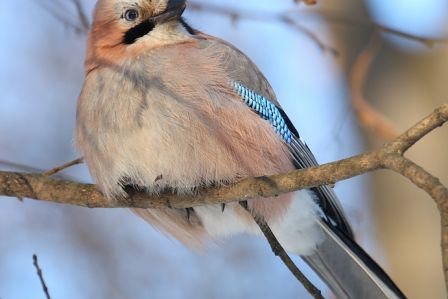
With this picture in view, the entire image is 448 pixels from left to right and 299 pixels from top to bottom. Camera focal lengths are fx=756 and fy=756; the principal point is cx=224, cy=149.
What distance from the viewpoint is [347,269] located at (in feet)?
12.7

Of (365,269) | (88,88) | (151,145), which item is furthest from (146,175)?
(365,269)

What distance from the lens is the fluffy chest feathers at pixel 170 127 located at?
132 inches

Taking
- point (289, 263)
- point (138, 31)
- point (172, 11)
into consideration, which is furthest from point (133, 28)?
point (289, 263)

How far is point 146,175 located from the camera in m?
3.38

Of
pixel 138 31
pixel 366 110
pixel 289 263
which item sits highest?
pixel 138 31

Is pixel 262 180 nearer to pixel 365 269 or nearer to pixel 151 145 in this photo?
pixel 151 145

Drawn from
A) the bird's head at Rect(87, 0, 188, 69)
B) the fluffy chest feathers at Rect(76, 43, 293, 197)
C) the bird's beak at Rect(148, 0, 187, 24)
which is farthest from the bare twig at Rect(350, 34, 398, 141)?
the bird's beak at Rect(148, 0, 187, 24)

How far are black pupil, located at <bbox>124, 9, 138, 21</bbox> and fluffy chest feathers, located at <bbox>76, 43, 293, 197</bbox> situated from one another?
25 cm

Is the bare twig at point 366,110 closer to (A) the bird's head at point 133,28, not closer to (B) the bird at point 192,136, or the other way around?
(B) the bird at point 192,136

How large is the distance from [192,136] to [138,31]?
→ 744 millimetres

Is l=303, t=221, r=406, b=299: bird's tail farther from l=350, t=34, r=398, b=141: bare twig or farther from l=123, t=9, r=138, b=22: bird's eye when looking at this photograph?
l=123, t=9, r=138, b=22: bird's eye

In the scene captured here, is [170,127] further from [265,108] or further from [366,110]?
[366,110]

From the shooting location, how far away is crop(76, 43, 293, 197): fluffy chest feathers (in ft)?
11.0

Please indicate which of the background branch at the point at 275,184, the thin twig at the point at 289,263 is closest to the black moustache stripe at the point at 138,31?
the background branch at the point at 275,184
